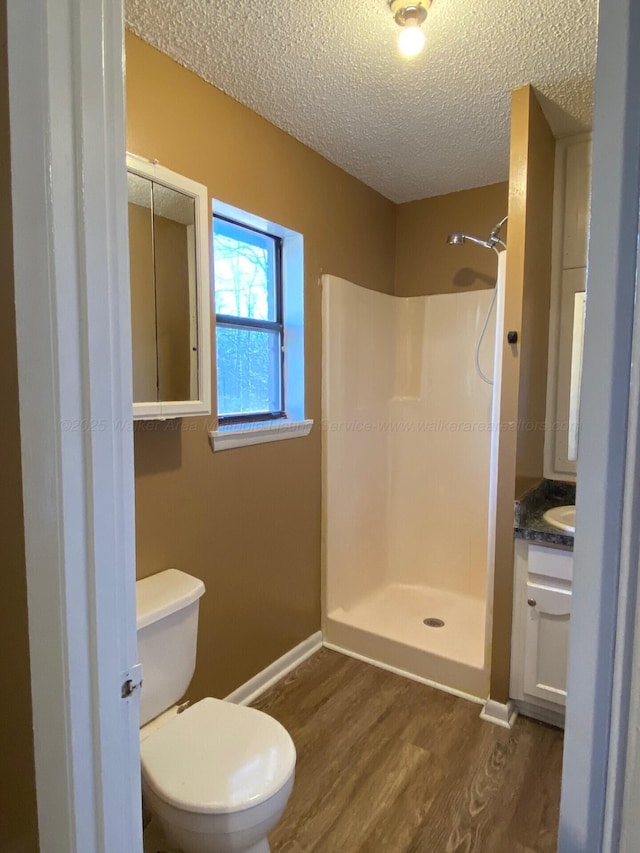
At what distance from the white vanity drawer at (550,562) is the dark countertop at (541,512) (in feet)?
0.10

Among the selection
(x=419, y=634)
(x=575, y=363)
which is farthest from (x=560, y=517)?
(x=419, y=634)

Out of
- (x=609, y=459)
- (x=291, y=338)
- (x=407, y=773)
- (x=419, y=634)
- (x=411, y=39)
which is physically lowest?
(x=407, y=773)

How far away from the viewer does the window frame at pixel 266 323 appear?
2.03m

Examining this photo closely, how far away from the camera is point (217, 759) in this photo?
49.7 inches

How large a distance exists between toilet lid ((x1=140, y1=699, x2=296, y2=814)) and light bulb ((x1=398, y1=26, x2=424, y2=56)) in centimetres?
197

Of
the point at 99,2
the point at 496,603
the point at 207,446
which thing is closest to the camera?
the point at 99,2

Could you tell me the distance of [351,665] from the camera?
92.8 inches

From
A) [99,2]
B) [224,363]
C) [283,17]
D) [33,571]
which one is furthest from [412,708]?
[283,17]

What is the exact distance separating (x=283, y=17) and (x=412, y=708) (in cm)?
251

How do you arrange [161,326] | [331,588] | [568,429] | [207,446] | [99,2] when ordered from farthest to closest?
[331,588], [568,429], [207,446], [161,326], [99,2]

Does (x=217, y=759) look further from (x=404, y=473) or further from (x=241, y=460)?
(x=404, y=473)

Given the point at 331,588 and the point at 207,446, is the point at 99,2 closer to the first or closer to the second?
the point at 207,446

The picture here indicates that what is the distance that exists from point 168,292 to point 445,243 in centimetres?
180

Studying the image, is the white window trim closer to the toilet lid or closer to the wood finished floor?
the toilet lid
